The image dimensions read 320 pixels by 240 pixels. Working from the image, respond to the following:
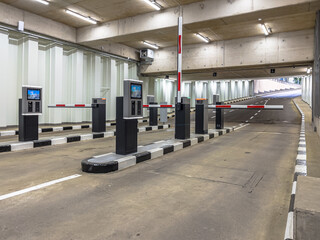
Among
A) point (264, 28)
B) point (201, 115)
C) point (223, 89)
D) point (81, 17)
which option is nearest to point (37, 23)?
point (81, 17)

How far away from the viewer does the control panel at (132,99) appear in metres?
4.68

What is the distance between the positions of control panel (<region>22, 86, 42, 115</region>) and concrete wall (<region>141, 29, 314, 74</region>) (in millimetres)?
11128

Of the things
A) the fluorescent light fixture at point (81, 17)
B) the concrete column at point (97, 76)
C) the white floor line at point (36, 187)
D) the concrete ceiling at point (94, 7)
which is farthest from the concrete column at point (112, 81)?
the white floor line at point (36, 187)

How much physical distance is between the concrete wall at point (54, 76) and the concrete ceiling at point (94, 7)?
139 cm

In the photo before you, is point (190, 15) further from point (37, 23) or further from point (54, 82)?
point (54, 82)

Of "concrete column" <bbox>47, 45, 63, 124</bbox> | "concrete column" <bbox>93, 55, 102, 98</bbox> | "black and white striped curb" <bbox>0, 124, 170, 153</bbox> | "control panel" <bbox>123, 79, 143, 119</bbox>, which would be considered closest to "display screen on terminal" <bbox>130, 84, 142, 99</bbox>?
"control panel" <bbox>123, 79, 143, 119</bbox>

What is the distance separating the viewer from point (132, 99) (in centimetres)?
477

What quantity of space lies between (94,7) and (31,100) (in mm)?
5627

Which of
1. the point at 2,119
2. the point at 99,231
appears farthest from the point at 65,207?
the point at 2,119

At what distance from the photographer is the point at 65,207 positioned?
2666 millimetres

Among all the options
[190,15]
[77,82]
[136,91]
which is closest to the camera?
[136,91]

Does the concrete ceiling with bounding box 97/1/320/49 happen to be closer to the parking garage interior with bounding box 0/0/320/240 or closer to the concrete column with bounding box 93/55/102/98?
the parking garage interior with bounding box 0/0/320/240

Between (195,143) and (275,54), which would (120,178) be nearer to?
(195,143)

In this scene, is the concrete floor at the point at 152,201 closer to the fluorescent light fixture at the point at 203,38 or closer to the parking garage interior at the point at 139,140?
the parking garage interior at the point at 139,140
